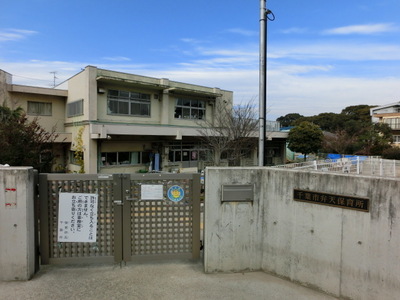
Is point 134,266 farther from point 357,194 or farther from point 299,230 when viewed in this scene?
point 357,194

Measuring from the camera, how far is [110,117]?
20078mm

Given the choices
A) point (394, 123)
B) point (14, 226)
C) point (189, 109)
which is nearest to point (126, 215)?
point (14, 226)

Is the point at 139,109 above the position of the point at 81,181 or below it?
above

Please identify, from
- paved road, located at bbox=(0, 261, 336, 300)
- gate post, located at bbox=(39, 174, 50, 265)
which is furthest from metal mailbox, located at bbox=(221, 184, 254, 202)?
gate post, located at bbox=(39, 174, 50, 265)

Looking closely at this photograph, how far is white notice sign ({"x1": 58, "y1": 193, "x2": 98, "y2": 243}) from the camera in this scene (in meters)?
4.22

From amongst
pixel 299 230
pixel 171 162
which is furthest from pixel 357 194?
pixel 171 162

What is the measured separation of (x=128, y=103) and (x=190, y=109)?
6338 millimetres

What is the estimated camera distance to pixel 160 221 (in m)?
4.39

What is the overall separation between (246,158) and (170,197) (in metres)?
23.6

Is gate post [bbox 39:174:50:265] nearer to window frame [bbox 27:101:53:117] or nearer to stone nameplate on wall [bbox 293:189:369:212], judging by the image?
stone nameplate on wall [bbox 293:189:369:212]

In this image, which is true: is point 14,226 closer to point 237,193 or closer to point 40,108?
point 237,193

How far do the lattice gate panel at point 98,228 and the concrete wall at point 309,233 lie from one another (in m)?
1.59

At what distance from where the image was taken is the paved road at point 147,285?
11.6ft

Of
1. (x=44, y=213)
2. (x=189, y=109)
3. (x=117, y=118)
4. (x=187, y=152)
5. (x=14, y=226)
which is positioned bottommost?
(x=14, y=226)
